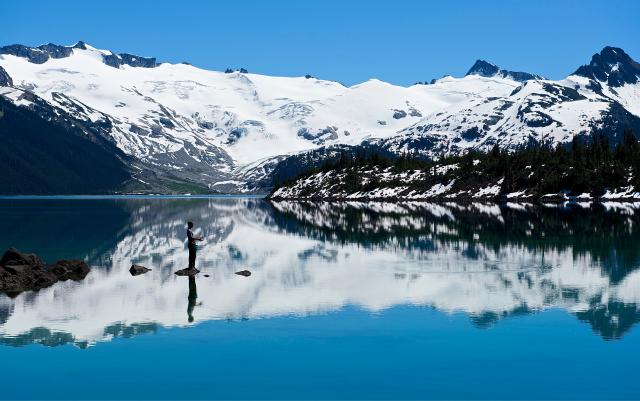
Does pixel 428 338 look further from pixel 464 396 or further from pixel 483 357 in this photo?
pixel 464 396

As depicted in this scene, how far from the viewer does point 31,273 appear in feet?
178

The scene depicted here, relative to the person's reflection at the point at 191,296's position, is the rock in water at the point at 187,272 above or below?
above

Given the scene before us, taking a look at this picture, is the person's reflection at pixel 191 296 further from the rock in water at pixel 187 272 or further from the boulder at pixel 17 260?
the boulder at pixel 17 260

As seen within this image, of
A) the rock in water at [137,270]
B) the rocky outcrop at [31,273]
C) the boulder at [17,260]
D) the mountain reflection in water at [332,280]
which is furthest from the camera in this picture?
the rock in water at [137,270]

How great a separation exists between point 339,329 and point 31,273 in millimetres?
29314

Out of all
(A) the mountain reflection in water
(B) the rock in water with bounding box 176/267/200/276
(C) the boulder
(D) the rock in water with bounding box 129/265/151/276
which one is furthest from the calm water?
(C) the boulder

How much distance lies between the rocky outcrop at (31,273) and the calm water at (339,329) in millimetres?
1848

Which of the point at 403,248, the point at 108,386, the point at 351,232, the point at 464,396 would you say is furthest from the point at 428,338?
the point at 351,232

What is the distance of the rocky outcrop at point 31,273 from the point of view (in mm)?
51472

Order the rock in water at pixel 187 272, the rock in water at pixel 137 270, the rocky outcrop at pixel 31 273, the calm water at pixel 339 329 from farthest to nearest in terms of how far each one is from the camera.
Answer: the rock in water at pixel 137 270 < the rock in water at pixel 187 272 < the rocky outcrop at pixel 31 273 < the calm water at pixel 339 329

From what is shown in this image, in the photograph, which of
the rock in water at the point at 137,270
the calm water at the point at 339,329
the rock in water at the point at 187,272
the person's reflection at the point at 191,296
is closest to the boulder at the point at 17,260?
the calm water at the point at 339,329

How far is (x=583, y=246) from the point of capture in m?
76.8

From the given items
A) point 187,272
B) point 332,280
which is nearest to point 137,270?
point 187,272

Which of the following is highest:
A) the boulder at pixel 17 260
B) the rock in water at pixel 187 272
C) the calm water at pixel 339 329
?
the boulder at pixel 17 260
